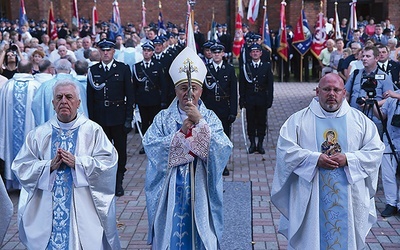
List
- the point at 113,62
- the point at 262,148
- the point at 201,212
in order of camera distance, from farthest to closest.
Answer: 1. the point at 262,148
2. the point at 113,62
3. the point at 201,212

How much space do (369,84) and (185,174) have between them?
151 inches

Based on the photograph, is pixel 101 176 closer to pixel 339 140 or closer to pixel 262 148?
pixel 339 140

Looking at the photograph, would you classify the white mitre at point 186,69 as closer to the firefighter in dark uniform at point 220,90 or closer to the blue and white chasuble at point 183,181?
the blue and white chasuble at point 183,181

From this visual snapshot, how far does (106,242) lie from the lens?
5.38 m

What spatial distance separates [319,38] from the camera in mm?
20141

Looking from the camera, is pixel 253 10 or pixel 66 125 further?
pixel 253 10

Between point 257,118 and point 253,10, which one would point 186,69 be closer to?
point 257,118

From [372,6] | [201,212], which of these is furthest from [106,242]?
[372,6]

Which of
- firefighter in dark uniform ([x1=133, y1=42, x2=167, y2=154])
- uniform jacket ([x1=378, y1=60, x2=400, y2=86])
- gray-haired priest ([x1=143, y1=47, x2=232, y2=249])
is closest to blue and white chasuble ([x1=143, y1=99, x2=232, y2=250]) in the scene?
gray-haired priest ([x1=143, y1=47, x2=232, y2=249])

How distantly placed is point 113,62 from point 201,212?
4.22m

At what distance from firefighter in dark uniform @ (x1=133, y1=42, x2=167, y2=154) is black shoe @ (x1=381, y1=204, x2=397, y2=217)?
4424mm

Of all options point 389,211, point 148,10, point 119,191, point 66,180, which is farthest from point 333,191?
point 148,10

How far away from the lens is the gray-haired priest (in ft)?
16.2

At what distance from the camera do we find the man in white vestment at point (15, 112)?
881 centimetres
